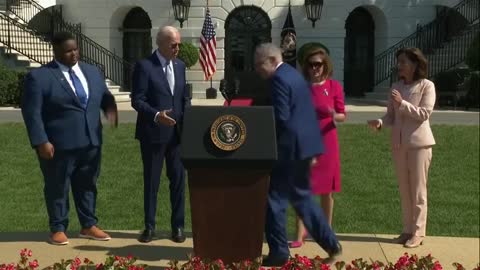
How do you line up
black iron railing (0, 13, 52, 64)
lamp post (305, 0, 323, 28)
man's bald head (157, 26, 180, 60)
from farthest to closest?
lamp post (305, 0, 323, 28), black iron railing (0, 13, 52, 64), man's bald head (157, 26, 180, 60)

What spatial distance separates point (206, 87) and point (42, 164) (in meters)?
19.1

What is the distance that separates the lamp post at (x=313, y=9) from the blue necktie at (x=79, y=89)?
64.5 feet

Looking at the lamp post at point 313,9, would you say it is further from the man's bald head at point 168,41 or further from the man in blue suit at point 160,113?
the man's bald head at point 168,41

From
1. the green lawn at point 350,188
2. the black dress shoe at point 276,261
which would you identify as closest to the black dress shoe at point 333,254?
the black dress shoe at point 276,261

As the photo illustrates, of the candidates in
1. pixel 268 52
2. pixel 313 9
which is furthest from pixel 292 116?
pixel 313 9

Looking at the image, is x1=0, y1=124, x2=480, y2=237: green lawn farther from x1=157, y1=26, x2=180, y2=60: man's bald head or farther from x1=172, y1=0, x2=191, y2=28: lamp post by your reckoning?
x1=172, y1=0, x2=191, y2=28: lamp post

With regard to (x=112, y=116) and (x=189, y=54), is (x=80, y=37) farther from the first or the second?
(x=112, y=116)

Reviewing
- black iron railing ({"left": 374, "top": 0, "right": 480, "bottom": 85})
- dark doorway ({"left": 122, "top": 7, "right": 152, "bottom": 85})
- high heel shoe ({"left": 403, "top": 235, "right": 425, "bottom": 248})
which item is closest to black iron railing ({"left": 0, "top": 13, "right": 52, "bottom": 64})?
dark doorway ({"left": 122, "top": 7, "right": 152, "bottom": 85})

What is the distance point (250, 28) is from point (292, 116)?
21.2 metres

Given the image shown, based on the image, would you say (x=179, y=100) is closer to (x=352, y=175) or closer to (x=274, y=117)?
(x=274, y=117)

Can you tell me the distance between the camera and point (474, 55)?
21.9 m

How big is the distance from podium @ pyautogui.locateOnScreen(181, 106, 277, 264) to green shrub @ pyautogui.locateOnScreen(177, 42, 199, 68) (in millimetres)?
19037

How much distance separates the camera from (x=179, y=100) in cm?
607

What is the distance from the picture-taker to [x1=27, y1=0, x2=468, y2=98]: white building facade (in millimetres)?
25422
